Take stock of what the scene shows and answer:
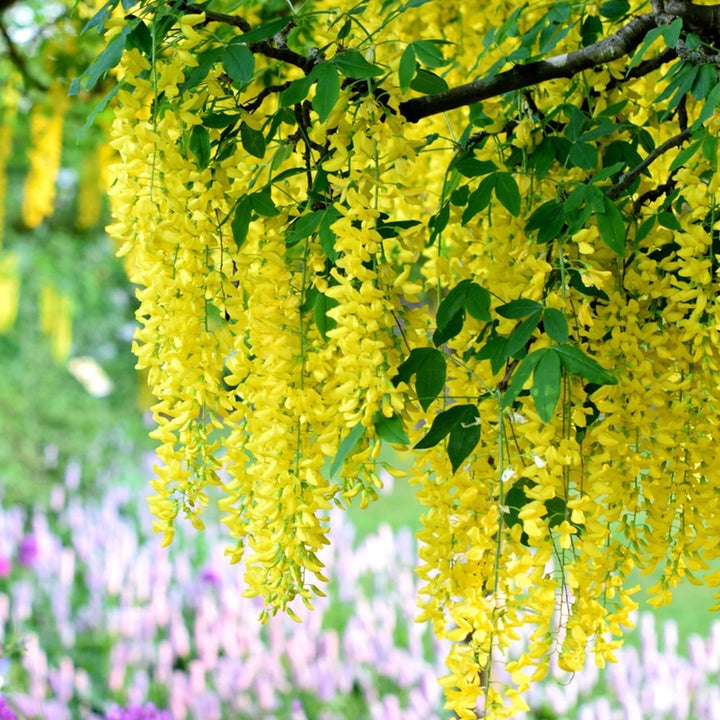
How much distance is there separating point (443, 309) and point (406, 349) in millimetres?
54

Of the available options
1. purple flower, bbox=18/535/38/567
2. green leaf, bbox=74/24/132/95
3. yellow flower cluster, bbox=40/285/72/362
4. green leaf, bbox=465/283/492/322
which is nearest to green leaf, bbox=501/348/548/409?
green leaf, bbox=465/283/492/322

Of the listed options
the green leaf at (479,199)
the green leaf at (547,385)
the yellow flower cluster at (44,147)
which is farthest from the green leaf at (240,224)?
the yellow flower cluster at (44,147)

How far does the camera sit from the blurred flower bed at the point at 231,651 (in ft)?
8.87

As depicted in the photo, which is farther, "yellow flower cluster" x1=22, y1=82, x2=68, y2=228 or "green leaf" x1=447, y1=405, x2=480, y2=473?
"yellow flower cluster" x1=22, y1=82, x2=68, y2=228

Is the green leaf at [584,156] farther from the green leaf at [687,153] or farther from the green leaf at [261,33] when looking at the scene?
the green leaf at [261,33]

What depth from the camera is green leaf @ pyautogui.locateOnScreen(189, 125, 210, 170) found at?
2.99 ft

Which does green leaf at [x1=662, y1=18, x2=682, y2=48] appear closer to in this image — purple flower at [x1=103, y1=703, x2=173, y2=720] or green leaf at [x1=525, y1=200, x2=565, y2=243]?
green leaf at [x1=525, y1=200, x2=565, y2=243]

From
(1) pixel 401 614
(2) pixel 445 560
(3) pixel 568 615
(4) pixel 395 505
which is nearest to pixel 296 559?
(2) pixel 445 560

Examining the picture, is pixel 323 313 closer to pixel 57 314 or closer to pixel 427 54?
pixel 427 54

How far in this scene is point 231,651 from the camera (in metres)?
2.92

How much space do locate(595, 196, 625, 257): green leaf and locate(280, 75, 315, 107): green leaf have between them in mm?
290

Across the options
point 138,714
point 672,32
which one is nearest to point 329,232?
point 672,32

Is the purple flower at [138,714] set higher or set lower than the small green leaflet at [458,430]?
lower

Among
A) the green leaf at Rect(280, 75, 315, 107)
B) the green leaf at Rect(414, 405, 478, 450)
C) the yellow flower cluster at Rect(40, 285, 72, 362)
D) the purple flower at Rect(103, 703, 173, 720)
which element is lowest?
the purple flower at Rect(103, 703, 173, 720)
